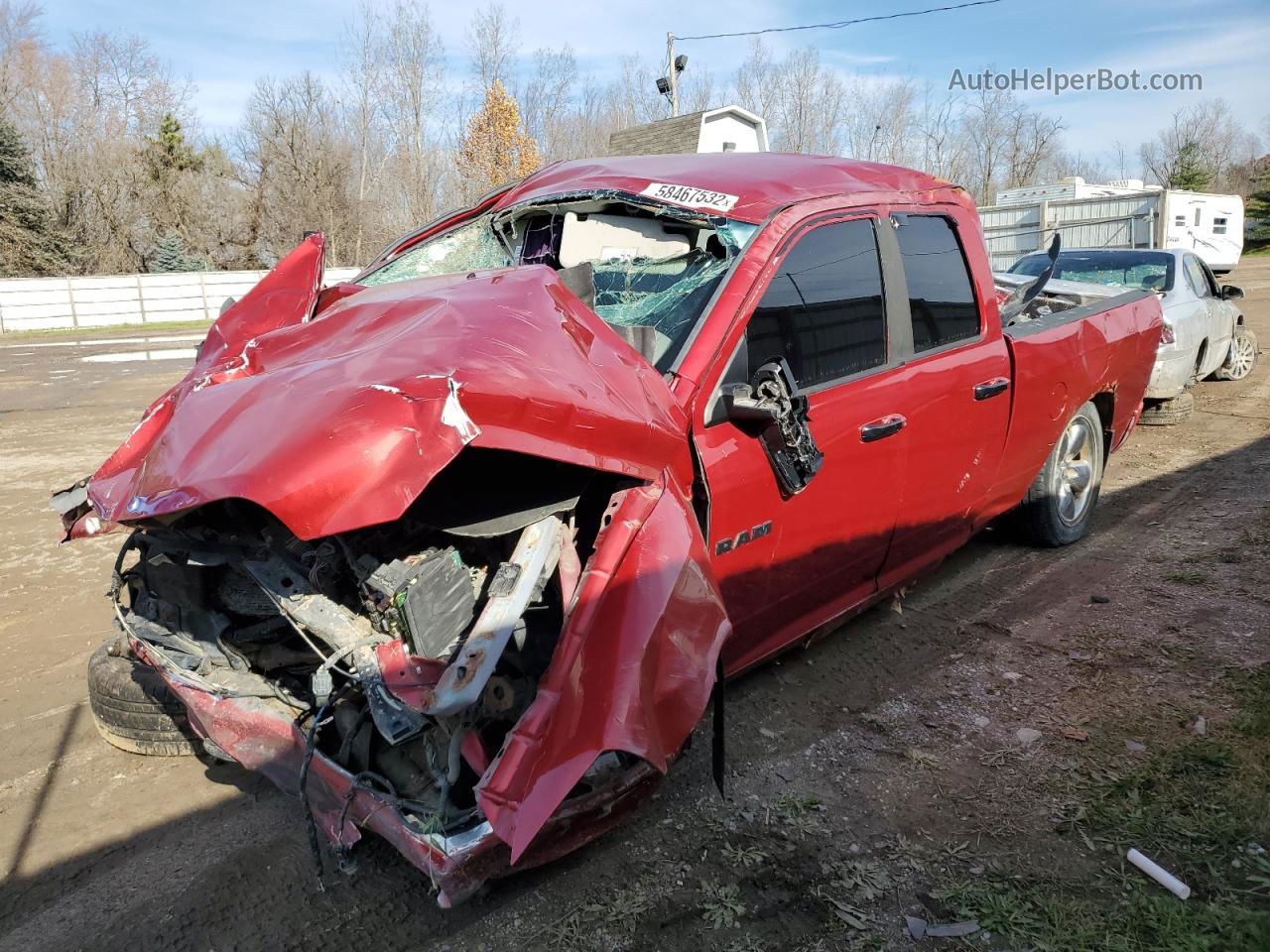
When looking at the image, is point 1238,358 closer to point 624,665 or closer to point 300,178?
point 624,665

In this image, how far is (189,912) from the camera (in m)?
2.49

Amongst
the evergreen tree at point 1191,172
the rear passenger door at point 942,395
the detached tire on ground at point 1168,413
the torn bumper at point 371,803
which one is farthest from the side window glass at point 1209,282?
the evergreen tree at point 1191,172

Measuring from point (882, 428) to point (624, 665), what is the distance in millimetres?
1553

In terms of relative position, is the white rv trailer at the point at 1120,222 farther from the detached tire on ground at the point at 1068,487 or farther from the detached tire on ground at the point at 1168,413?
the detached tire on ground at the point at 1068,487

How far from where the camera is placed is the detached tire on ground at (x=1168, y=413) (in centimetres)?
833

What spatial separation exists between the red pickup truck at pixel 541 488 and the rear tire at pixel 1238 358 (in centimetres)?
832

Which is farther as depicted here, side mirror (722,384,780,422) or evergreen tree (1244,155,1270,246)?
evergreen tree (1244,155,1270,246)

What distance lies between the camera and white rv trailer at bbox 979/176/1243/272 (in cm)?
1927

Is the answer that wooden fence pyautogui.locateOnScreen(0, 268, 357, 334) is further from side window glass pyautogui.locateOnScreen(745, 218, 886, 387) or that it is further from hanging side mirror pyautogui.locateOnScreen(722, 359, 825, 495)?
hanging side mirror pyautogui.locateOnScreen(722, 359, 825, 495)

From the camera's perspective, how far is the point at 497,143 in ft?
113

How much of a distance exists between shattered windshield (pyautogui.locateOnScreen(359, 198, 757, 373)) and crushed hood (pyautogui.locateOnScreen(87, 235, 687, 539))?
35 centimetres

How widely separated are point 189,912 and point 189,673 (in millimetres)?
664

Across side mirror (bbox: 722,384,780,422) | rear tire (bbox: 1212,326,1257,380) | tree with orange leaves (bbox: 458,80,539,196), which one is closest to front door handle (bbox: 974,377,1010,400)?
side mirror (bbox: 722,384,780,422)

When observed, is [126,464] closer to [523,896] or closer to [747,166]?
[523,896]
